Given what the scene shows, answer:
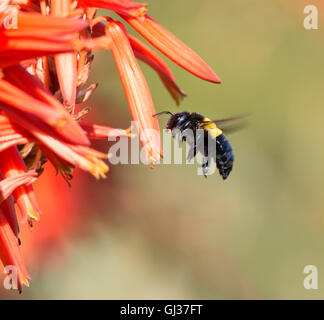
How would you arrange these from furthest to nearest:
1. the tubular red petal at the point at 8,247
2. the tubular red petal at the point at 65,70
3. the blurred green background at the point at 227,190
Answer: the blurred green background at the point at 227,190 → the tubular red petal at the point at 8,247 → the tubular red petal at the point at 65,70

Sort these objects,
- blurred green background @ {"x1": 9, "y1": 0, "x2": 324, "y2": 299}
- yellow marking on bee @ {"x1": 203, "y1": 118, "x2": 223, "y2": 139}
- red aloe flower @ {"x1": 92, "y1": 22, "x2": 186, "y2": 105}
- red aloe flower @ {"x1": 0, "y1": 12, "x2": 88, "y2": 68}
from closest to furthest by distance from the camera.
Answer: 1. red aloe flower @ {"x1": 0, "y1": 12, "x2": 88, "y2": 68}
2. red aloe flower @ {"x1": 92, "y1": 22, "x2": 186, "y2": 105}
3. yellow marking on bee @ {"x1": 203, "y1": 118, "x2": 223, "y2": 139}
4. blurred green background @ {"x1": 9, "y1": 0, "x2": 324, "y2": 299}

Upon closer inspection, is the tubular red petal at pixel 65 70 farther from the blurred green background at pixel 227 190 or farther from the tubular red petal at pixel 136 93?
the blurred green background at pixel 227 190

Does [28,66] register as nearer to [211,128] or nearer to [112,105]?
[211,128]

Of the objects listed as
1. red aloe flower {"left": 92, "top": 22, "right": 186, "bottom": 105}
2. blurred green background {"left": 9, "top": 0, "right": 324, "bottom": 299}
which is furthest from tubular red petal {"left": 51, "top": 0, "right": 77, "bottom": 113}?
blurred green background {"left": 9, "top": 0, "right": 324, "bottom": 299}

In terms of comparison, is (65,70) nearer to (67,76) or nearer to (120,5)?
(67,76)

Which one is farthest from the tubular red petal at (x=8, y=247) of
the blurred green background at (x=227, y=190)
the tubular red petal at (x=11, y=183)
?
the blurred green background at (x=227, y=190)

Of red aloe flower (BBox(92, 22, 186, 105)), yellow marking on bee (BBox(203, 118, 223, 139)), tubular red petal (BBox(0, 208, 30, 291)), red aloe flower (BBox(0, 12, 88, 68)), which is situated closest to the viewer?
red aloe flower (BBox(0, 12, 88, 68))

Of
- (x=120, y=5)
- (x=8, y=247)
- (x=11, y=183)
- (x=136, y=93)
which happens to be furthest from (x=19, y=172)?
(x=120, y=5)

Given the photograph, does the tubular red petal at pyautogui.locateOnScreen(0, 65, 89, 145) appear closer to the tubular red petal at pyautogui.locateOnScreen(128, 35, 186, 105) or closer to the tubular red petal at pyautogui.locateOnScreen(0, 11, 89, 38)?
the tubular red petal at pyautogui.locateOnScreen(0, 11, 89, 38)
